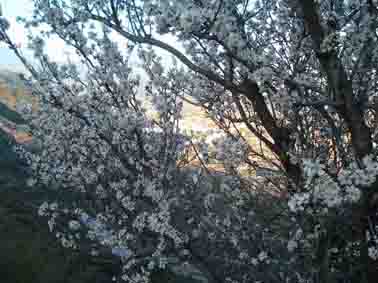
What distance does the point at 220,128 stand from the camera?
6.74 metres

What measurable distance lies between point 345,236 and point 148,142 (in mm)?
3144

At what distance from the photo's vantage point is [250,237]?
6957 mm

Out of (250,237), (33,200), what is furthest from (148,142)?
(33,200)

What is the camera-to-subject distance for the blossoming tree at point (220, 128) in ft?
15.5

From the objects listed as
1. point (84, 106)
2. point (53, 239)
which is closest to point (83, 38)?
point (84, 106)

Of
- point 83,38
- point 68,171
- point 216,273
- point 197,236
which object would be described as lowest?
point 216,273

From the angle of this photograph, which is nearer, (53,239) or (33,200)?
(53,239)

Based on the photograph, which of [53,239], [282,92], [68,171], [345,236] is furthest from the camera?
[53,239]

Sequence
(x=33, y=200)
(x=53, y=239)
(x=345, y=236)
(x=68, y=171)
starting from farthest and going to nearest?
(x=33, y=200) < (x=53, y=239) < (x=68, y=171) < (x=345, y=236)

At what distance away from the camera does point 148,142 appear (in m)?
6.88

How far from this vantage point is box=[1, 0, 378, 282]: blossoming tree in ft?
15.5

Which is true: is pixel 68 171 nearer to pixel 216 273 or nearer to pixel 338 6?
pixel 216 273

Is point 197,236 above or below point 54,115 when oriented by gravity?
below

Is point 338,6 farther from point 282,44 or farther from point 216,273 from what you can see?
point 216,273
